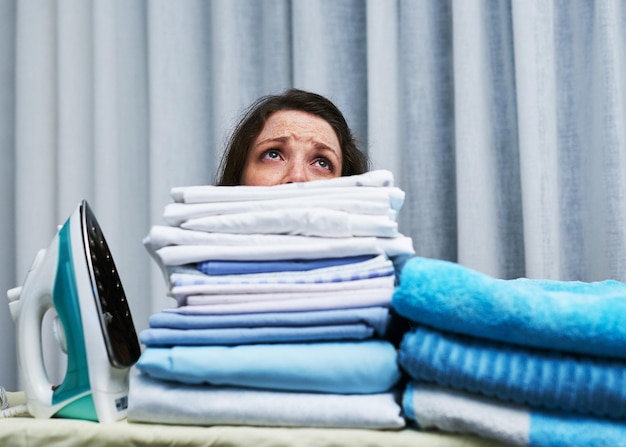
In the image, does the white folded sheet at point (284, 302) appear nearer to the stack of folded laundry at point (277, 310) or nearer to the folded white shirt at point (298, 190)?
the stack of folded laundry at point (277, 310)

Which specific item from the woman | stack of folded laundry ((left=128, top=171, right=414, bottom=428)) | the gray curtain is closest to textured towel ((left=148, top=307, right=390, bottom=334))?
stack of folded laundry ((left=128, top=171, right=414, bottom=428))

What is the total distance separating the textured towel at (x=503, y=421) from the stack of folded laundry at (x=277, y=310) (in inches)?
1.0

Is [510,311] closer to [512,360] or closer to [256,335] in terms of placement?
[512,360]

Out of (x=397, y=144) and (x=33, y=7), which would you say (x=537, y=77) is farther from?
(x=33, y=7)

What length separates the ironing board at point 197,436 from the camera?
0.57 m

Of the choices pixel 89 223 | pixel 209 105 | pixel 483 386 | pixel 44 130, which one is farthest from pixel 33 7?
pixel 483 386

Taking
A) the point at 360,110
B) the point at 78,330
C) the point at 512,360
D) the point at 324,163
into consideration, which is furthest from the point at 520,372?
the point at 360,110

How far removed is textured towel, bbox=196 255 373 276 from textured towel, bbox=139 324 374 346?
0.22ft

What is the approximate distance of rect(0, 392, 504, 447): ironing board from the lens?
566mm

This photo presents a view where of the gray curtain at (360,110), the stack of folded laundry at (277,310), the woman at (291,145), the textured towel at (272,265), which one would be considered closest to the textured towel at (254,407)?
the stack of folded laundry at (277,310)

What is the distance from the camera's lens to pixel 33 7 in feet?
5.32

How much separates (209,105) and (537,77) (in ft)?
2.42

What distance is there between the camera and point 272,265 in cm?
66

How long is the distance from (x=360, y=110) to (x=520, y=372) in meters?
1.01
